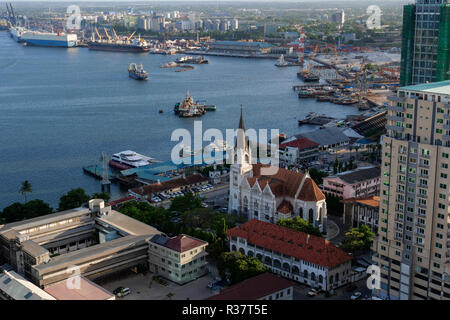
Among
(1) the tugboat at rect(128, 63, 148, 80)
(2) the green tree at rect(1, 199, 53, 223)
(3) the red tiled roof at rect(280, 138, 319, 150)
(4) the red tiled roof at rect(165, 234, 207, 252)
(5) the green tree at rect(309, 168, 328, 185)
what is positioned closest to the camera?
(4) the red tiled roof at rect(165, 234, 207, 252)

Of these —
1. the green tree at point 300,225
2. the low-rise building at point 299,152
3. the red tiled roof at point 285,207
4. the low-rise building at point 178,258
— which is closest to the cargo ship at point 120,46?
the low-rise building at point 299,152

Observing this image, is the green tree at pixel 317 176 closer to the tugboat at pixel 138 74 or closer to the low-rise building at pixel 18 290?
the low-rise building at pixel 18 290

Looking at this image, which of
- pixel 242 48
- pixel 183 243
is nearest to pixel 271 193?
pixel 183 243

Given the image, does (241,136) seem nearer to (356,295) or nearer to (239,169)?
(239,169)

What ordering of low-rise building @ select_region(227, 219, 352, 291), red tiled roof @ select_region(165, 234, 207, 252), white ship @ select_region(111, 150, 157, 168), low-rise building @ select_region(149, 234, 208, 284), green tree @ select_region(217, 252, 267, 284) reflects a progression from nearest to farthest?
green tree @ select_region(217, 252, 267, 284)
low-rise building @ select_region(227, 219, 352, 291)
low-rise building @ select_region(149, 234, 208, 284)
red tiled roof @ select_region(165, 234, 207, 252)
white ship @ select_region(111, 150, 157, 168)

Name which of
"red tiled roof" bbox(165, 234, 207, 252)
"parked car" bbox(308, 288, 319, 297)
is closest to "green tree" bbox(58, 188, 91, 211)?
"red tiled roof" bbox(165, 234, 207, 252)

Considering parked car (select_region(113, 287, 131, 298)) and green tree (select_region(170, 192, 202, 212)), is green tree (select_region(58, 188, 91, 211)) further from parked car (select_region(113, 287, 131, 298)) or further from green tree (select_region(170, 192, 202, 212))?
parked car (select_region(113, 287, 131, 298))
